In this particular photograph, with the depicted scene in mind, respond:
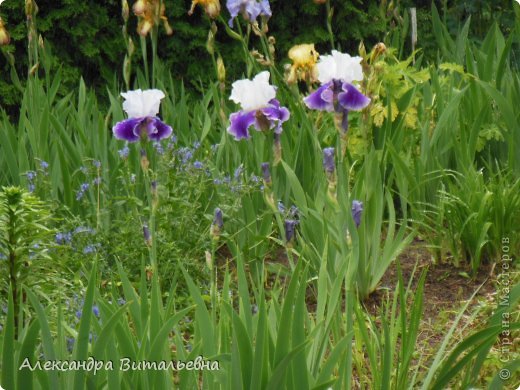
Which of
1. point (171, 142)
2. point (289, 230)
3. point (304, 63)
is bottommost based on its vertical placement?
point (289, 230)

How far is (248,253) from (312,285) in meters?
0.28

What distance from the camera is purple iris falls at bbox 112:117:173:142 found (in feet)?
7.68

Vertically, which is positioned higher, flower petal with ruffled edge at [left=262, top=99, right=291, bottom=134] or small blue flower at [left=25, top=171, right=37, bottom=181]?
small blue flower at [left=25, top=171, right=37, bottom=181]

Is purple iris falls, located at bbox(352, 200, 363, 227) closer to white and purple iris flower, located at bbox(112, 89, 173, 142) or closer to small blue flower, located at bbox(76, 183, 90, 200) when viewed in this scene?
white and purple iris flower, located at bbox(112, 89, 173, 142)

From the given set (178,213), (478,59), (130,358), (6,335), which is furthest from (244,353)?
(478,59)

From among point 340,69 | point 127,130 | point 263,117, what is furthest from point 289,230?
point 127,130

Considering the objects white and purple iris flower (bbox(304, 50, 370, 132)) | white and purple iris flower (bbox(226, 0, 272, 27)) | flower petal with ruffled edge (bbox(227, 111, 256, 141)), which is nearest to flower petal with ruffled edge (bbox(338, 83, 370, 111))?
white and purple iris flower (bbox(304, 50, 370, 132))

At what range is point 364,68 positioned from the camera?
268 cm

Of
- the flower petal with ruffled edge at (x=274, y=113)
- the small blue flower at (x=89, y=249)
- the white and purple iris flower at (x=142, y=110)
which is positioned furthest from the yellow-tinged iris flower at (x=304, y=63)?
the small blue flower at (x=89, y=249)

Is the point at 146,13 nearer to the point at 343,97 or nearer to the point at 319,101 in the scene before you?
the point at 319,101

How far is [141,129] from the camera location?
2357 millimetres

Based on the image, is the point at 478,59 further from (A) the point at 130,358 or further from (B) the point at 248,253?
(A) the point at 130,358

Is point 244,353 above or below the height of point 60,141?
below

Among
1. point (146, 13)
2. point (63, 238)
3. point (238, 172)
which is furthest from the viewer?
point (146, 13)
